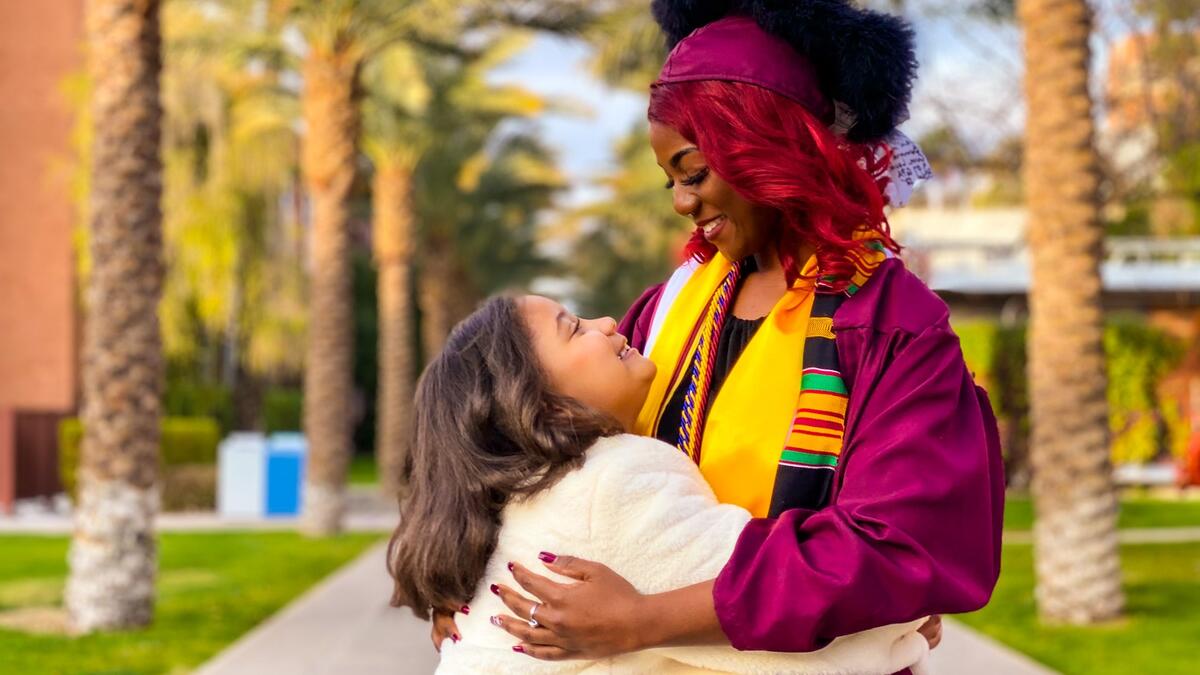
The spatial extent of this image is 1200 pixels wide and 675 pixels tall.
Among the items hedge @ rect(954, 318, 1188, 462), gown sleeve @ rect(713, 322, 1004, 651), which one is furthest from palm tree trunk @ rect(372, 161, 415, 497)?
gown sleeve @ rect(713, 322, 1004, 651)

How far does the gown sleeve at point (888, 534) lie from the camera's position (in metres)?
2.10

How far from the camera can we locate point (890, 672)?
2.31 metres

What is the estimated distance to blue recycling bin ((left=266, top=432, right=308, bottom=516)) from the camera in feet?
68.5

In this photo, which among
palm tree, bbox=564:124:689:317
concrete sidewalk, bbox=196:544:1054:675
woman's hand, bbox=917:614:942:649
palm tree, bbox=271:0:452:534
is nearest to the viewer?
woman's hand, bbox=917:614:942:649

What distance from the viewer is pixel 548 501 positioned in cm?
228

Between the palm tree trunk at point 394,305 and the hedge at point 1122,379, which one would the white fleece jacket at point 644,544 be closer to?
the palm tree trunk at point 394,305

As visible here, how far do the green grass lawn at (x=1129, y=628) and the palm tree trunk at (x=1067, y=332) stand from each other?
0.29m

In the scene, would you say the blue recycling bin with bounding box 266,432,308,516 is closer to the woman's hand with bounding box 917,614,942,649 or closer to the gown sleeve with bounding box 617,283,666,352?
the gown sleeve with bounding box 617,283,666,352

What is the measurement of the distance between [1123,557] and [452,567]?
12772 millimetres

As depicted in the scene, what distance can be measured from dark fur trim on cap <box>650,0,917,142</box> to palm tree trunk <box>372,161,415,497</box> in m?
19.8

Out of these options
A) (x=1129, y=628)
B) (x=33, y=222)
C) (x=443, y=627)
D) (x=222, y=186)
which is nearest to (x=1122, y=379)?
(x=222, y=186)

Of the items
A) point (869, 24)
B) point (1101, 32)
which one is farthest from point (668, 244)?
point (869, 24)

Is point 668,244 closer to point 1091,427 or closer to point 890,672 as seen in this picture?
point 1091,427

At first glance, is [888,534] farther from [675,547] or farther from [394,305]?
[394,305]
